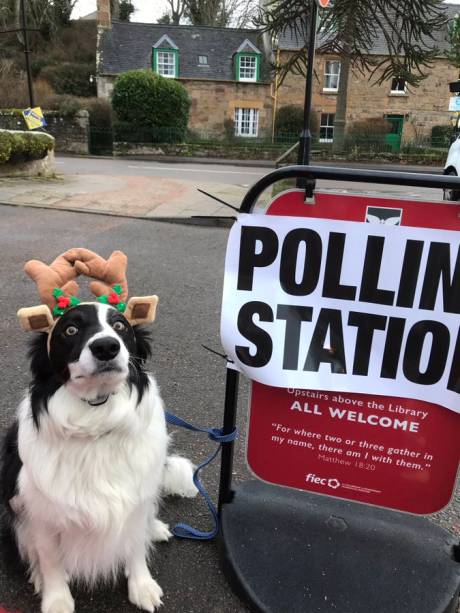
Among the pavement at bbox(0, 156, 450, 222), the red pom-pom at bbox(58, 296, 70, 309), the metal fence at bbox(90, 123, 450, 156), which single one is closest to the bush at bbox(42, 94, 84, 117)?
the metal fence at bbox(90, 123, 450, 156)

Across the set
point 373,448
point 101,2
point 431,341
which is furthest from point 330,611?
point 101,2

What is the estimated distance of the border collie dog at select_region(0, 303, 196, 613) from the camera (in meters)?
1.71

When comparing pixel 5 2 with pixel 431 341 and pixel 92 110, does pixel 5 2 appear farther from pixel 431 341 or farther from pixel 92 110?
pixel 431 341

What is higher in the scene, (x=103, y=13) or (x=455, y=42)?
(x=103, y=13)

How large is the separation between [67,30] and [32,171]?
112ft

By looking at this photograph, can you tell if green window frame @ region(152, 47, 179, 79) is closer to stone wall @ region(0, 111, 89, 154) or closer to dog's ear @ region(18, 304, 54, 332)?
stone wall @ region(0, 111, 89, 154)

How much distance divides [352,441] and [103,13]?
38.9m

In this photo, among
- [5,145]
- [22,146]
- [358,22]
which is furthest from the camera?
[358,22]

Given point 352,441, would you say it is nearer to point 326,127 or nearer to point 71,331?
point 71,331

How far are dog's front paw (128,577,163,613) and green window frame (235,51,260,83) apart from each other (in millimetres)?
34845

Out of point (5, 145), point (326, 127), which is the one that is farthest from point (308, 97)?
point (326, 127)

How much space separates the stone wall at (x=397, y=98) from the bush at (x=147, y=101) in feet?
29.0

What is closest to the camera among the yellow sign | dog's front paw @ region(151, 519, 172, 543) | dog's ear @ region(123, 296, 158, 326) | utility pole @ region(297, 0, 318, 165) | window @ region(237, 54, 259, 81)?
dog's ear @ region(123, 296, 158, 326)

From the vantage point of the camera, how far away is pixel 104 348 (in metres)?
1.63
